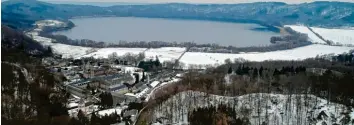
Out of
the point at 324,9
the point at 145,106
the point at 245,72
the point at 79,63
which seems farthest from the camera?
the point at 324,9

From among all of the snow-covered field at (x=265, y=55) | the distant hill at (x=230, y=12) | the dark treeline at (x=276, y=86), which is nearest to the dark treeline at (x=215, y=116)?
the dark treeline at (x=276, y=86)

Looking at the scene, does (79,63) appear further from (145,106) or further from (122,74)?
(145,106)

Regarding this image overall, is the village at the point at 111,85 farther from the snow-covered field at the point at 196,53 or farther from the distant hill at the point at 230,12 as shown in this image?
the distant hill at the point at 230,12

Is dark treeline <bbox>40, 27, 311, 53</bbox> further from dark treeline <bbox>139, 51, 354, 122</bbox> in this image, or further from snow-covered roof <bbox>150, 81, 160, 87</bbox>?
dark treeline <bbox>139, 51, 354, 122</bbox>

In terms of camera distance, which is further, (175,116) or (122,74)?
(122,74)

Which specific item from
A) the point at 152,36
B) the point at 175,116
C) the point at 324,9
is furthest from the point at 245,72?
the point at 324,9

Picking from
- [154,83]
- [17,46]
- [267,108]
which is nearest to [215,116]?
[267,108]
